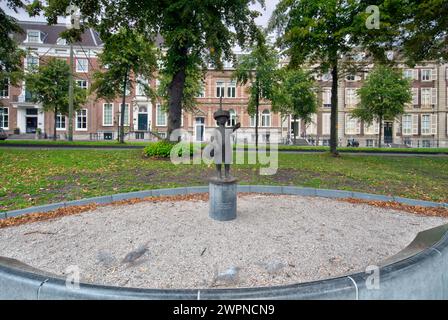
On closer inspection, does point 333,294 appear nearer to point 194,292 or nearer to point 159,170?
point 194,292

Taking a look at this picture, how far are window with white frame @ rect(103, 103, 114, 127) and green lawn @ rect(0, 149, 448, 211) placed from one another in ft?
108

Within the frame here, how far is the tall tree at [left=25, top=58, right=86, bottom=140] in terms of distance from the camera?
25500 millimetres

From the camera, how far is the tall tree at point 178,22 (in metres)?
11.7

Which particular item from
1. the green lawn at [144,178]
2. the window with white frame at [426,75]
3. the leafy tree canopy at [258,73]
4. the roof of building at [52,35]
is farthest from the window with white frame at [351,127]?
the roof of building at [52,35]

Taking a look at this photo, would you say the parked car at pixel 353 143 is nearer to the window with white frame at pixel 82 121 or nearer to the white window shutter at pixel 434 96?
the white window shutter at pixel 434 96

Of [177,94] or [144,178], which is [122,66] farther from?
[144,178]

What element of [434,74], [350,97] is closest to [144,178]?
[350,97]

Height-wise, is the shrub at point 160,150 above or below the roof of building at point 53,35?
below

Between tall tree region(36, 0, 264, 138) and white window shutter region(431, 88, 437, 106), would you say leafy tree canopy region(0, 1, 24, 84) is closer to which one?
tall tree region(36, 0, 264, 138)

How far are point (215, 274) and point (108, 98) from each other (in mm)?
23182

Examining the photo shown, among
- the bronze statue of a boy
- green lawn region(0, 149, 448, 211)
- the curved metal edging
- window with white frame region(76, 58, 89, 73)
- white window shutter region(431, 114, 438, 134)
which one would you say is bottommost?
the curved metal edging

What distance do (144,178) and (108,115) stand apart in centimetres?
3857

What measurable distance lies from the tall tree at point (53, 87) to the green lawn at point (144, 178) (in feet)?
53.4

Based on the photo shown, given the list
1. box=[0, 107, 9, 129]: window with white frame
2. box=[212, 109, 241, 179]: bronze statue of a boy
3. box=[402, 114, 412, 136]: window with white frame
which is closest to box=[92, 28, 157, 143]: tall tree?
box=[212, 109, 241, 179]: bronze statue of a boy
